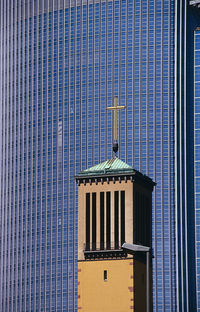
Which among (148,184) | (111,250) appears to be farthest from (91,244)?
(148,184)

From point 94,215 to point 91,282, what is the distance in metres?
8.74

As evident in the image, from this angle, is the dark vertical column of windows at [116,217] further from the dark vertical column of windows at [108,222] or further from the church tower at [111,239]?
the dark vertical column of windows at [108,222]

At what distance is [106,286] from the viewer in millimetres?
148625

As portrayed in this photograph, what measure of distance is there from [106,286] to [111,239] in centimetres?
592

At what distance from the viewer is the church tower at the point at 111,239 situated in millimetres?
148125

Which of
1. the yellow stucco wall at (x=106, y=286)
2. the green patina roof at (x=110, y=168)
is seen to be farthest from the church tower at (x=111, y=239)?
the green patina roof at (x=110, y=168)

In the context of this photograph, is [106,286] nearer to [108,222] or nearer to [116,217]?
[108,222]

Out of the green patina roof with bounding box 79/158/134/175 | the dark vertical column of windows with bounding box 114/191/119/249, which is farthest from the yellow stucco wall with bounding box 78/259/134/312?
the green patina roof with bounding box 79/158/134/175

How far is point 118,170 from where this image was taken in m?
154

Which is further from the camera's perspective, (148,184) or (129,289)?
(148,184)

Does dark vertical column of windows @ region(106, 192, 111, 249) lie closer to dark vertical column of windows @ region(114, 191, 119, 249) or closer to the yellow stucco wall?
dark vertical column of windows @ region(114, 191, 119, 249)

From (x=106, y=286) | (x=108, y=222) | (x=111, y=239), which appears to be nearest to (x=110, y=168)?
(x=108, y=222)

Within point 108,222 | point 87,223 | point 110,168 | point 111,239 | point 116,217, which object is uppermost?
point 110,168

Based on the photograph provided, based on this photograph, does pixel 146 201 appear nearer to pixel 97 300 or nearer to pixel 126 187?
pixel 126 187
